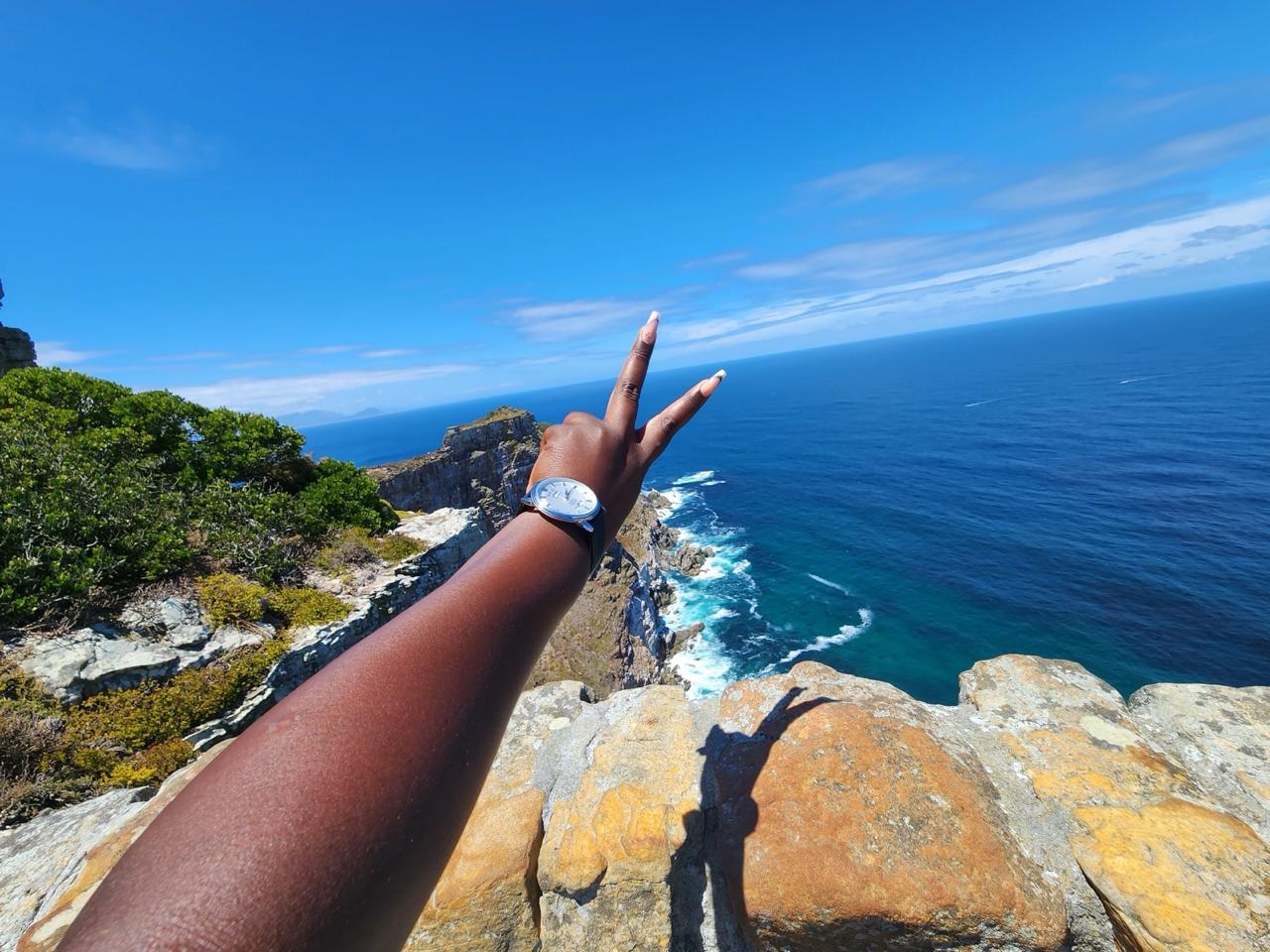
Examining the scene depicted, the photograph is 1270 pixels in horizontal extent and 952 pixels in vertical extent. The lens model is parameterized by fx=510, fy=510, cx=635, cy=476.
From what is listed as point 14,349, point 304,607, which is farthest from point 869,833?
point 14,349

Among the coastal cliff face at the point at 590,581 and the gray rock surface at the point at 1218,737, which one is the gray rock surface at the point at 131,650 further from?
the coastal cliff face at the point at 590,581

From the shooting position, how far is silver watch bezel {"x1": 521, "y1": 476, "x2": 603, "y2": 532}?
216cm

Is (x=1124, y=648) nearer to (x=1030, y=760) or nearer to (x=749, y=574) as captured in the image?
(x=749, y=574)

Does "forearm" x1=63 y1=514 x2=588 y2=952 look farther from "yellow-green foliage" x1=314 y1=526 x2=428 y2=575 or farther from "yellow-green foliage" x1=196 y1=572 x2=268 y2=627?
"yellow-green foliage" x1=314 y1=526 x2=428 y2=575

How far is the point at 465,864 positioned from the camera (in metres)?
2.73

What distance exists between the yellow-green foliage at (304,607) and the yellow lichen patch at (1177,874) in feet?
24.9

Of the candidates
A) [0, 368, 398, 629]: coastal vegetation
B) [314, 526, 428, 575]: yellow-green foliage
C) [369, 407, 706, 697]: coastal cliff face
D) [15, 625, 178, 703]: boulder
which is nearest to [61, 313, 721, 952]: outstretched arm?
[15, 625, 178, 703]: boulder

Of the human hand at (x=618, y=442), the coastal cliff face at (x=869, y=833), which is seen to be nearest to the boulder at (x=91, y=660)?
the coastal cliff face at (x=869, y=833)

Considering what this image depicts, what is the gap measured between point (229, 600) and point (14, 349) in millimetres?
17234

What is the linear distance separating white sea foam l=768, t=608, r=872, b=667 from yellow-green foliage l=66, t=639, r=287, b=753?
2921cm

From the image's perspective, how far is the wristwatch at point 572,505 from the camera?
2.18m

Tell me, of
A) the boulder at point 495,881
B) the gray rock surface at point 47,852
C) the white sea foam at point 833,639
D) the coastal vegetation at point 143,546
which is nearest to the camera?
the boulder at point 495,881

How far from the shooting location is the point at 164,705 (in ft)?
16.3

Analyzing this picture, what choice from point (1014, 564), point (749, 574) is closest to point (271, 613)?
point (749, 574)
